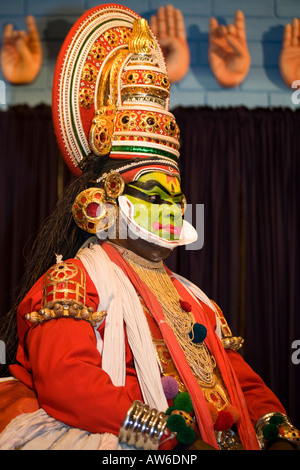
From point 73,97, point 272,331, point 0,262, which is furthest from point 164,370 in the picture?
point 0,262

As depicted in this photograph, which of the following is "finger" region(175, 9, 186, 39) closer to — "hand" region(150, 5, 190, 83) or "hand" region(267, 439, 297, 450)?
"hand" region(150, 5, 190, 83)

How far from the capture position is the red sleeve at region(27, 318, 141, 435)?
177cm

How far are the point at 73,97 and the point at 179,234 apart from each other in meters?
0.74

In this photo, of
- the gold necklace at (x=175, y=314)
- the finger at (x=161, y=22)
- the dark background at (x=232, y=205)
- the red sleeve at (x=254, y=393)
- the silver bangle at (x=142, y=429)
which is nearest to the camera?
the silver bangle at (x=142, y=429)

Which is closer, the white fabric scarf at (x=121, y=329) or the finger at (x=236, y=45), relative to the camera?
the white fabric scarf at (x=121, y=329)

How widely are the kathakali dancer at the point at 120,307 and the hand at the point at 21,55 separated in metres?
1.38

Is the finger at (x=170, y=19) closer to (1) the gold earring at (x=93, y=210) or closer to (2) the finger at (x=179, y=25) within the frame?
(2) the finger at (x=179, y=25)

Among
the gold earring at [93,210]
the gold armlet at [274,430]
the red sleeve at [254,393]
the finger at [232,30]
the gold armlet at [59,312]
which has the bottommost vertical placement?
the gold armlet at [274,430]

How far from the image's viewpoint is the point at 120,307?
210 centimetres

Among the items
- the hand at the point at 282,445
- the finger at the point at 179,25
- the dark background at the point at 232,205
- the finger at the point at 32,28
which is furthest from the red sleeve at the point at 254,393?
the finger at the point at 32,28

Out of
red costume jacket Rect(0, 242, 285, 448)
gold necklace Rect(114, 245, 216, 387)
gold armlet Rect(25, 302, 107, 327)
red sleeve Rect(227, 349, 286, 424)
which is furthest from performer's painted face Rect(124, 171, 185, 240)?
red sleeve Rect(227, 349, 286, 424)

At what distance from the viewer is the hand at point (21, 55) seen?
381 cm

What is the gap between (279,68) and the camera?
3869 millimetres
